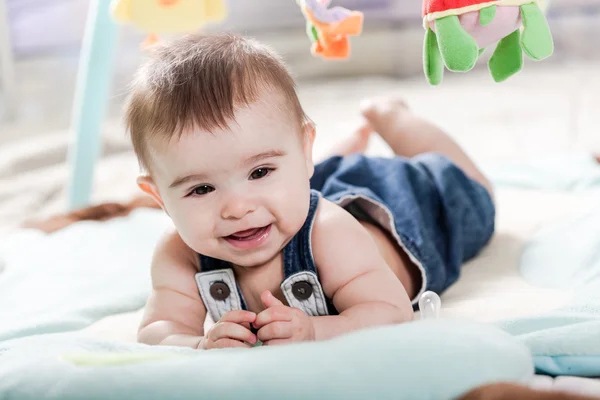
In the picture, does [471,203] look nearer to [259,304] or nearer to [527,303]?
[527,303]

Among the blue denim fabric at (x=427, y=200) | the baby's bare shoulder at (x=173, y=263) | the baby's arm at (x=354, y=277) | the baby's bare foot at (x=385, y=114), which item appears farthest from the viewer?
the baby's bare foot at (x=385, y=114)

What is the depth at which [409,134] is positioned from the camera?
4.59ft

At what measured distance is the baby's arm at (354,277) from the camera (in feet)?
2.86

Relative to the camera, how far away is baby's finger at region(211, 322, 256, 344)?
2.63 feet

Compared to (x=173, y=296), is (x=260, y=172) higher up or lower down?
higher up

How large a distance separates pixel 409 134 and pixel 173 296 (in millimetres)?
584

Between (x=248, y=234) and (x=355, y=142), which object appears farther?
(x=355, y=142)

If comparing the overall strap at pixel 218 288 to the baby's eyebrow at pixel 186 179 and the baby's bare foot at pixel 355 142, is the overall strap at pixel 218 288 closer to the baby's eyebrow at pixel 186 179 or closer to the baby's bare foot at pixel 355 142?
the baby's eyebrow at pixel 186 179

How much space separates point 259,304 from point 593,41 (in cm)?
245

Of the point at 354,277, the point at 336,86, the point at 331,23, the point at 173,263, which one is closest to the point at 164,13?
the point at 331,23

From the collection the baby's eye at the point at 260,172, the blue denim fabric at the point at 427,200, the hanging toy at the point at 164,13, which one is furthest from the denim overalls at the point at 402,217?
the hanging toy at the point at 164,13

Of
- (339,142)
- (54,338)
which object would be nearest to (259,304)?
(54,338)

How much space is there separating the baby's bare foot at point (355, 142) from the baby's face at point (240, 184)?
1.94ft

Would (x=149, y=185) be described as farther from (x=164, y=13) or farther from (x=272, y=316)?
(x=164, y=13)
